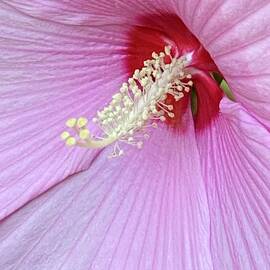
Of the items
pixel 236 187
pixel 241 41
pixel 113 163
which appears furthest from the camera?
pixel 113 163

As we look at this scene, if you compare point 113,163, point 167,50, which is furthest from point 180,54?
point 113,163

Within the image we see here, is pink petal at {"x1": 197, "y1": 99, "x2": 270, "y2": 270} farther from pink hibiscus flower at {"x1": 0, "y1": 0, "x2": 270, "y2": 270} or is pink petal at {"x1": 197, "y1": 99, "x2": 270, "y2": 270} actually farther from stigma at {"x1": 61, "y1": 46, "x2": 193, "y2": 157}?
stigma at {"x1": 61, "y1": 46, "x2": 193, "y2": 157}

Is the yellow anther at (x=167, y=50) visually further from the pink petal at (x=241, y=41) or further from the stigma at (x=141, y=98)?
the pink petal at (x=241, y=41)

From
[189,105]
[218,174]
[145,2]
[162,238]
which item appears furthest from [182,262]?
[145,2]

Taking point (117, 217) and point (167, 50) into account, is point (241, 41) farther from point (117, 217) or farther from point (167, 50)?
point (117, 217)

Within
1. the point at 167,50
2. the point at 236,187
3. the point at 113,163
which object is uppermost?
the point at 167,50

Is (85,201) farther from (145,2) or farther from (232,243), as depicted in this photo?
(145,2)
